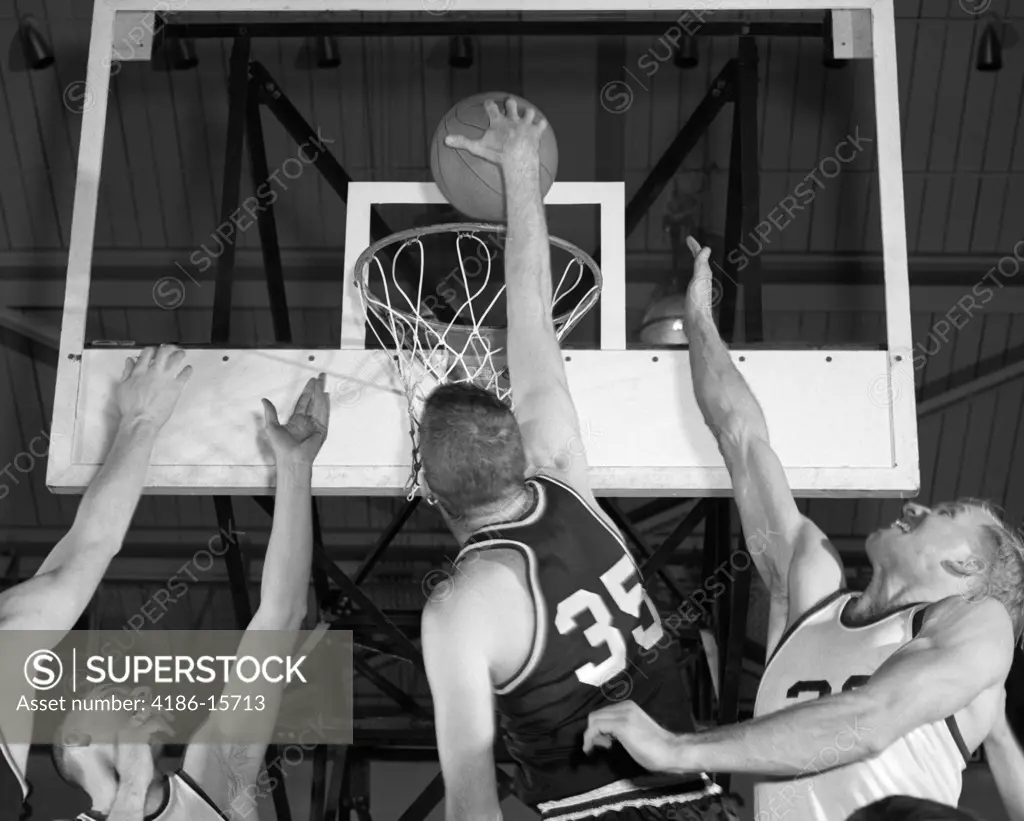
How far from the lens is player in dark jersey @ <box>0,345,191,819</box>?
4.04 m

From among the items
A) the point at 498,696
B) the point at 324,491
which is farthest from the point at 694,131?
the point at 498,696

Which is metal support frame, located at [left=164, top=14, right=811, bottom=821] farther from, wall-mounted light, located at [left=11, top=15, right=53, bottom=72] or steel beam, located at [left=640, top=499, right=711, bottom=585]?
wall-mounted light, located at [left=11, top=15, right=53, bottom=72]

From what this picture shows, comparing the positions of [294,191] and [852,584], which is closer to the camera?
[294,191]

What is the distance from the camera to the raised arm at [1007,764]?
13.1 feet

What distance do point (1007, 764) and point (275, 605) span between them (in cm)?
280

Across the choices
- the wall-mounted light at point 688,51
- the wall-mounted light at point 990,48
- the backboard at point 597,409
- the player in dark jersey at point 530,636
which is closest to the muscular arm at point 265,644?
the backboard at point 597,409

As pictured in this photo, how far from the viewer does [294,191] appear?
8508mm

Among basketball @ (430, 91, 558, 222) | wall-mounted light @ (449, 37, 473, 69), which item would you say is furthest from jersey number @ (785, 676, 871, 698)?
wall-mounted light @ (449, 37, 473, 69)

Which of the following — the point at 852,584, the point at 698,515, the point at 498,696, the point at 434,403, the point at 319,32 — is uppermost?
the point at 319,32

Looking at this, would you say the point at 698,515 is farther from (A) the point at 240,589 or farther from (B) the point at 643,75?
(B) the point at 643,75

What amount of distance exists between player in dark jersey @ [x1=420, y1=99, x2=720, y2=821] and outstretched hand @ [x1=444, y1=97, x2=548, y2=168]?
1361 millimetres

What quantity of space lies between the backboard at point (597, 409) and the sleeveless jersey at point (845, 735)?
1.13 metres

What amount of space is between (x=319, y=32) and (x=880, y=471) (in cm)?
353

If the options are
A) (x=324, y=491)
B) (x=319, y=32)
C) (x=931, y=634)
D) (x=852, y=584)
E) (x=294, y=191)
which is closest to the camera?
(x=931, y=634)
